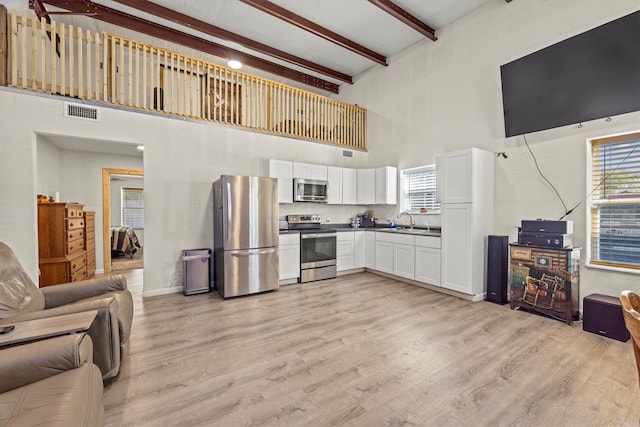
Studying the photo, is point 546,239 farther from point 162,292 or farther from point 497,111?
point 162,292

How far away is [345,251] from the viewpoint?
17.8ft

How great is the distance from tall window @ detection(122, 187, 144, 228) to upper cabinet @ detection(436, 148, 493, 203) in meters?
9.15

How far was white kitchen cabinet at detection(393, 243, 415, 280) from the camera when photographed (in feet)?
15.4

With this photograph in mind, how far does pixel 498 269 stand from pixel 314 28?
491cm

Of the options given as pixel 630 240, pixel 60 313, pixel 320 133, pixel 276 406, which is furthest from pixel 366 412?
pixel 320 133

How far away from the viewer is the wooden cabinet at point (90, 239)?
5.07 metres

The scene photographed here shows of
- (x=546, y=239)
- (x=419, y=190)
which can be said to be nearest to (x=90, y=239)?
(x=419, y=190)

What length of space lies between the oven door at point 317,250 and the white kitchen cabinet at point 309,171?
3.96ft

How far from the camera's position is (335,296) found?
13.6 feet

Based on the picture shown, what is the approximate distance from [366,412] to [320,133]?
524 centimetres

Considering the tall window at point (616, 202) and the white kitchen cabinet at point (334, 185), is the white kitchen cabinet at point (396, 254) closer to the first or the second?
the white kitchen cabinet at point (334, 185)

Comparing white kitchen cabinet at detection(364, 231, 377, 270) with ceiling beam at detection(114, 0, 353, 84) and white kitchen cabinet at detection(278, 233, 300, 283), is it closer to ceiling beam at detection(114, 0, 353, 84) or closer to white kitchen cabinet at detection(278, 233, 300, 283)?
white kitchen cabinet at detection(278, 233, 300, 283)

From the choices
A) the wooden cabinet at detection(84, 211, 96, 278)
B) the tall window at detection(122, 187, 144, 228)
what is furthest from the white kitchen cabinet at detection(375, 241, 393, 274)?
Result: the tall window at detection(122, 187, 144, 228)

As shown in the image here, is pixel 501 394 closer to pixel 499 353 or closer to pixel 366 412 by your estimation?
pixel 499 353
